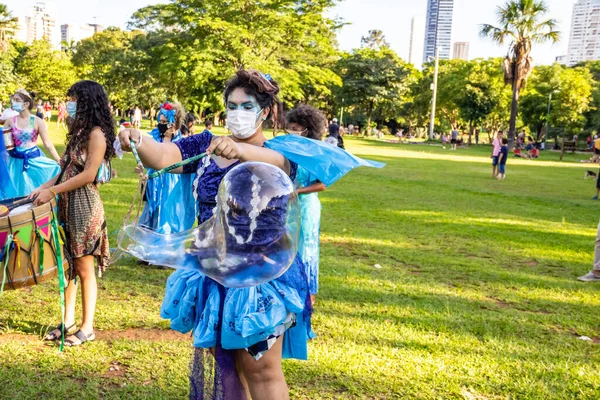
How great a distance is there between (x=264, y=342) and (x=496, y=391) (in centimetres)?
214

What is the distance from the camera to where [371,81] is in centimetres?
5253

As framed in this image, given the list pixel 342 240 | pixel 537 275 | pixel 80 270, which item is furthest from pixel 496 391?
pixel 342 240

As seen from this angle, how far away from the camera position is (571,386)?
3.84 meters

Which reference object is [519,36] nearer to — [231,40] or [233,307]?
[231,40]

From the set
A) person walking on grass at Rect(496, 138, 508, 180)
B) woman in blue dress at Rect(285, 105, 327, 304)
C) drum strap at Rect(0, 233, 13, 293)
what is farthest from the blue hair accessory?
person walking on grass at Rect(496, 138, 508, 180)

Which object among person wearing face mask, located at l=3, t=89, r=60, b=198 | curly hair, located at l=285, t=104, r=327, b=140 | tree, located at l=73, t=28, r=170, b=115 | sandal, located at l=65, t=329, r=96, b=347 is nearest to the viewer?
sandal, located at l=65, t=329, r=96, b=347

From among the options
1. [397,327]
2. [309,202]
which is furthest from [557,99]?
[309,202]

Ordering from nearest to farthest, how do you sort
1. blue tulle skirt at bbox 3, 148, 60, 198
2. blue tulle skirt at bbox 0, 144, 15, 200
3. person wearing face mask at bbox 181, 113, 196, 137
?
blue tulle skirt at bbox 0, 144, 15, 200 < blue tulle skirt at bbox 3, 148, 60, 198 < person wearing face mask at bbox 181, 113, 196, 137

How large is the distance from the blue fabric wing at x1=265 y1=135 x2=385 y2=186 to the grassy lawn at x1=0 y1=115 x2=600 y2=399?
5.33ft

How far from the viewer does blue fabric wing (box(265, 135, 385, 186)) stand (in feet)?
8.36

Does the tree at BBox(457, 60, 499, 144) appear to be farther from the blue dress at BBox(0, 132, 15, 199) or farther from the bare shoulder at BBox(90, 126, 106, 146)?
the bare shoulder at BBox(90, 126, 106, 146)

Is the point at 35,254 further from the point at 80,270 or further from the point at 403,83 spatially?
the point at 403,83

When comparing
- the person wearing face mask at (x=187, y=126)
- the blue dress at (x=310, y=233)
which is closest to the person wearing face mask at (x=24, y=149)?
the person wearing face mask at (x=187, y=126)

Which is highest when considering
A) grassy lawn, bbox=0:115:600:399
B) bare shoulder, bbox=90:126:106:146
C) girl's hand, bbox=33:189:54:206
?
bare shoulder, bbox=90:126:106:146
